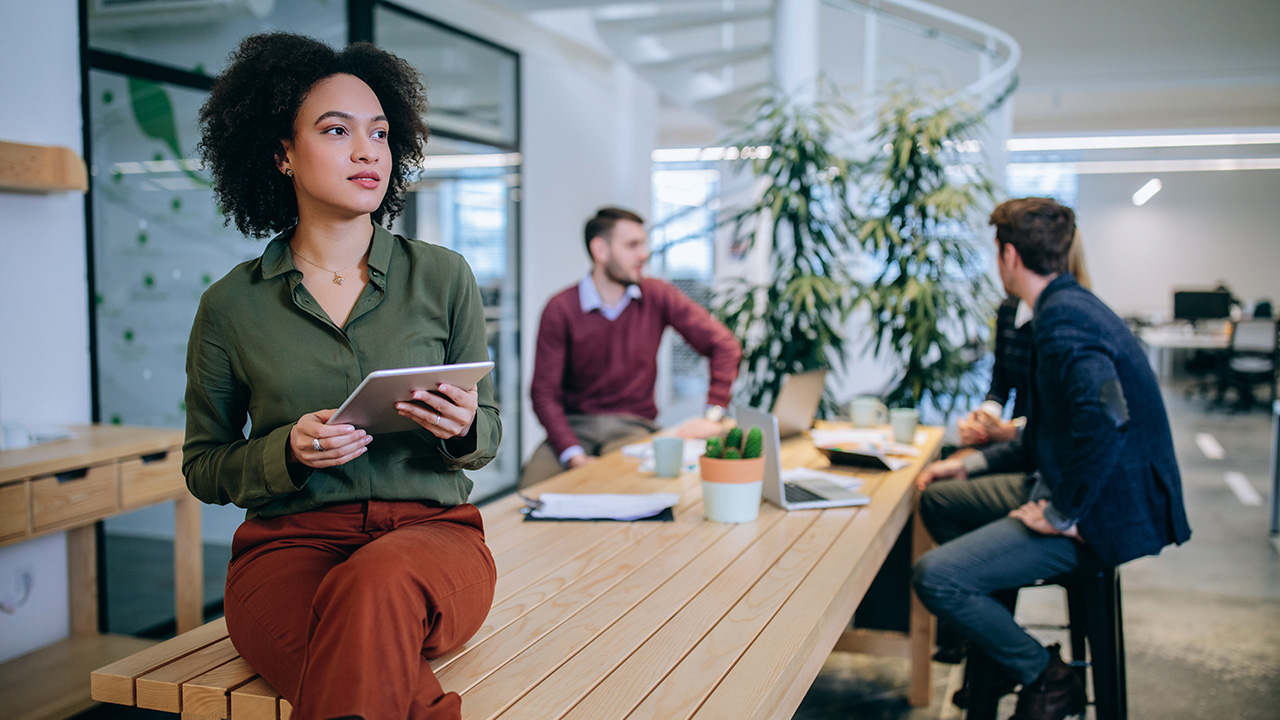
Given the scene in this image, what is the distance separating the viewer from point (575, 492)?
2219 mm

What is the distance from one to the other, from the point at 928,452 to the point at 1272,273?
500 inches

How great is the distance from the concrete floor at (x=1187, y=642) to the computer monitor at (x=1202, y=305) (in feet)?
20.5

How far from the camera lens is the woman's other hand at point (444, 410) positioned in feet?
3.99

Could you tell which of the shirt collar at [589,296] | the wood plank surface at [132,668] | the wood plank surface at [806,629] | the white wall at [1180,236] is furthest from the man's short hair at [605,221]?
the white wall at [1180,236]

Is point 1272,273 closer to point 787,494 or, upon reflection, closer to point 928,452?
point 928,452

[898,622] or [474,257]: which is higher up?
[474,257]

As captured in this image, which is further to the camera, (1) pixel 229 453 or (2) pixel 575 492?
(2) pixel 575 492

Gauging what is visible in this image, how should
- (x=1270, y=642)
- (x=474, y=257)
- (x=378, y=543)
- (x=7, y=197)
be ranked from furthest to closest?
1. (x=474, y=257)
2. (x=1270, y=642)
3. (x=7, y=197)
4. (x=378, y=543)

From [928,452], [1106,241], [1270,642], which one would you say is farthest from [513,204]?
[1106,241]

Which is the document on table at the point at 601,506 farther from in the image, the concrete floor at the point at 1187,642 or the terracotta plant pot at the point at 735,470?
the concrete floor at the point at 1187,642

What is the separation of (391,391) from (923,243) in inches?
123

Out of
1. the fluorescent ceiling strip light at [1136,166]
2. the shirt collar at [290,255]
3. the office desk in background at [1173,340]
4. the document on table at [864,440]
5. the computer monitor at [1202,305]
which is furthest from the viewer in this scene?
the fluorescent ceiling strip light at [1136,166]

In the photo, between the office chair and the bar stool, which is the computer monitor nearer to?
the office chair

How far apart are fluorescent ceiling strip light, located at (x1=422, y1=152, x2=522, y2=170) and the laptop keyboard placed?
326cm
